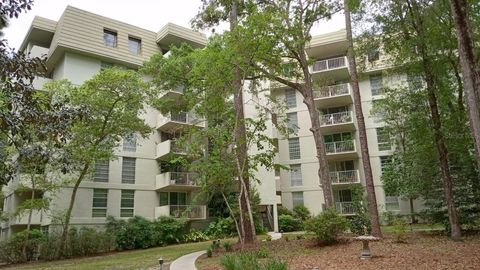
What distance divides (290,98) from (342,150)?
6.81 metres

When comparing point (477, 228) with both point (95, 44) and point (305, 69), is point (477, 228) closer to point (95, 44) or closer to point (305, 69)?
point (305, 69)

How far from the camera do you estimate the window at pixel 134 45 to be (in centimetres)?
2667

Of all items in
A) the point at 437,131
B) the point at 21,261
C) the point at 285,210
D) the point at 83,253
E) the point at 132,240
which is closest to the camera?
the point at 437,131

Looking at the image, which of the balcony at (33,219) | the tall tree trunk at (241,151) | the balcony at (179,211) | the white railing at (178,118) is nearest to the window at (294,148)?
the white railing at (178,118)

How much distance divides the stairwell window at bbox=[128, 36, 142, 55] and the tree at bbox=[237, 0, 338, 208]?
13429mm

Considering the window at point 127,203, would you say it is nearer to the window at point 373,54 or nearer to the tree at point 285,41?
the tree at point 285,41

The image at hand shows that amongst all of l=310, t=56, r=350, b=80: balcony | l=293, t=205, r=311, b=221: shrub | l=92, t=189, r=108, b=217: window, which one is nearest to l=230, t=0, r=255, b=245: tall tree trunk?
l=92, t=189, r=108, b=217: window

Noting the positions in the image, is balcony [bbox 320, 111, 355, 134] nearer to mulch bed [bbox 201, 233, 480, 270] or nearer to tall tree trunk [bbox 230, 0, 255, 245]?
tall tree trunk [bbox 230, 0, 255, 245]

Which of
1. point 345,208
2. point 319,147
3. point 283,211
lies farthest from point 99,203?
point 345,208

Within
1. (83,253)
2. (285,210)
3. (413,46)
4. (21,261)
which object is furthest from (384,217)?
(21,261)

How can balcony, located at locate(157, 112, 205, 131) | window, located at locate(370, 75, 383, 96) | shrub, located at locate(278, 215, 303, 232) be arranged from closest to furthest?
balcony, located at locate(157, 112, 205, 131) → shrub, located at locate(278, 215, 303, 232) → window, located at locate(370, 75, 383, 96)

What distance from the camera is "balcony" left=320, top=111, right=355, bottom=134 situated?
90.1 feet

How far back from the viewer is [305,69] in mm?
15938

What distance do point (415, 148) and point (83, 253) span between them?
17322 mm
